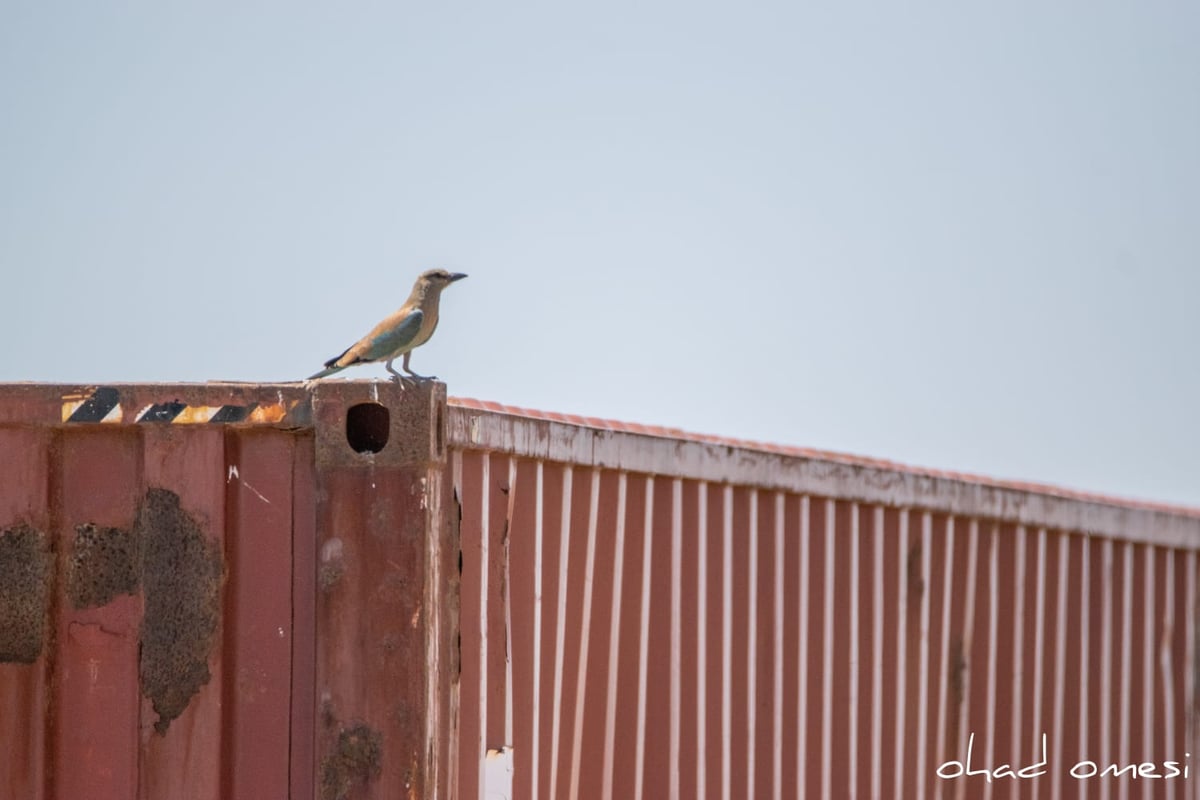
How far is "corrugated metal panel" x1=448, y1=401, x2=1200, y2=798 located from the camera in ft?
13.1

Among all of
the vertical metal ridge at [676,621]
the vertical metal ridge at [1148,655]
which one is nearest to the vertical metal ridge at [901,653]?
the vertical metal ridge at [676,621]

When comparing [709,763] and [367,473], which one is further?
[709,763]

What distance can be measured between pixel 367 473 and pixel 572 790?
1591 mm

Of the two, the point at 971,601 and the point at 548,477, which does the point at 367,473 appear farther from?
the point at 971,601

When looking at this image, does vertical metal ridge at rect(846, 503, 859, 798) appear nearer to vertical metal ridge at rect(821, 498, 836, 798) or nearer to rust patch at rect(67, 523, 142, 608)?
vertical metal ridge at rect(821, 498, 836, 798)

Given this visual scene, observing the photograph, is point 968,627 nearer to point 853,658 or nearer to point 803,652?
point 853,658

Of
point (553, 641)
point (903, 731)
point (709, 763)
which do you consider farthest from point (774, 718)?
point (553, 641)

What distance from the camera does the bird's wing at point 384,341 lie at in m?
4.58

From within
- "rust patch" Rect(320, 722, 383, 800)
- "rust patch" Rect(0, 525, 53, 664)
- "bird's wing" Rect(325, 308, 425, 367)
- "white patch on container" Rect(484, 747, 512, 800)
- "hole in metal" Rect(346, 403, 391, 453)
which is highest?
"bird's wing" Rect(325, 308, 425, 367)

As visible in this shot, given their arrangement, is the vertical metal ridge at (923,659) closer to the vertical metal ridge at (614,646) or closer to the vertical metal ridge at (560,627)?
the vertical metal ridge at (614,646)

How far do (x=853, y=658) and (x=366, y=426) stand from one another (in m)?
2.81

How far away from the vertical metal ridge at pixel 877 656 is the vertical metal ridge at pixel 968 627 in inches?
20.0

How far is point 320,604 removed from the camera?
296 centimetres

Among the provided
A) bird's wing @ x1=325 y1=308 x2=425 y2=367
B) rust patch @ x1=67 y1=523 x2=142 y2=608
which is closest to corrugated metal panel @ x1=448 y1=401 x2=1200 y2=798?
bird's wing @ x1=325 y1=308 x2=425 y2=367
